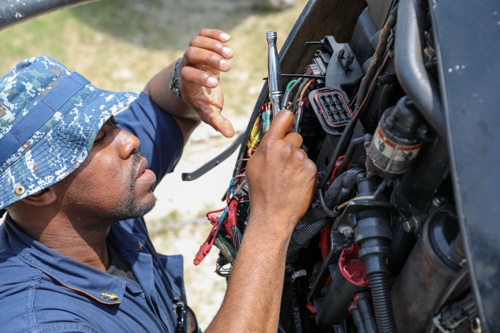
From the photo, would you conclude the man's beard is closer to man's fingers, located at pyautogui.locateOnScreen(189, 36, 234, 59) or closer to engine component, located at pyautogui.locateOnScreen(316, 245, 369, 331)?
man's fingers, located at pyautogui.locateOnScreen(189, 36, 234, 59)

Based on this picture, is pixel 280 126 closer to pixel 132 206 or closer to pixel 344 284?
pixel 344 284

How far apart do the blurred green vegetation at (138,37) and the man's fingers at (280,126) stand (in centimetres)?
347

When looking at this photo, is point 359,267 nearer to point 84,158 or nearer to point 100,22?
point 84,158

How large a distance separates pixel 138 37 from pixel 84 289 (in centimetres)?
445

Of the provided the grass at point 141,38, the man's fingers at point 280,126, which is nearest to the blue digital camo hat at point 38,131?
the man's fingers at point 280,126

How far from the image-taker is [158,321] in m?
2.05

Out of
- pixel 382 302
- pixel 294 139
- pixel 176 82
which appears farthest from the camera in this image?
pixel 176 82

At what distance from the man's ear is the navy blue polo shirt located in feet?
0.41

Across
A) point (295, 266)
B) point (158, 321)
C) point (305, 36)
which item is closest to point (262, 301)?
point (295, 266)

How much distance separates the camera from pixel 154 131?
2.46 metres

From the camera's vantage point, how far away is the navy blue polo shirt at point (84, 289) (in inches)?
67.7

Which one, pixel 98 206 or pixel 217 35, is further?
pixel 217 35

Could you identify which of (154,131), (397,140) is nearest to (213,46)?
(154,131)

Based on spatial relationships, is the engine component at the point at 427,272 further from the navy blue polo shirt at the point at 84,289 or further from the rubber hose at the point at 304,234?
the navy blue polo shirt at the point at 84,289
